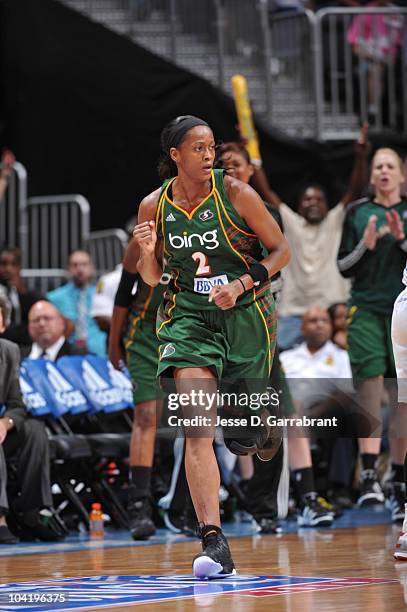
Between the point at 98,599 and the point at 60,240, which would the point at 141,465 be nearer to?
the point at 98,599

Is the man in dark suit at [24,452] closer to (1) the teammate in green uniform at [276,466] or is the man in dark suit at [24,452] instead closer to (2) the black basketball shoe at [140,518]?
(2) the black basketball shoe at [140,518]

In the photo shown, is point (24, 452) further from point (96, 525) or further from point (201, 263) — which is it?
point (201, 263)

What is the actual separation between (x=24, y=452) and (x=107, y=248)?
5.38 meters

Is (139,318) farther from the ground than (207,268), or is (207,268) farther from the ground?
(207,268)

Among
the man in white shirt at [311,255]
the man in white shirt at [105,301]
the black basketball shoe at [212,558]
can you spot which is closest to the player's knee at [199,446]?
the black basketball shoe at [212,558]

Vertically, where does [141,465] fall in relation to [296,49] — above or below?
below

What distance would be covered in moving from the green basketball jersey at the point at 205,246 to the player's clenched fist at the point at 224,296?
167 mm

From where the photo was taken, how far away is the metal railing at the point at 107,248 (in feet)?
41.5

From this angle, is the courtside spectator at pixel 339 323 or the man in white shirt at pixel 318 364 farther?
the courtside spectator at pixel 339 323

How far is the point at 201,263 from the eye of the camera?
5.48 metres

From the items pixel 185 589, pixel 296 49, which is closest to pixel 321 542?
pixel 185 589

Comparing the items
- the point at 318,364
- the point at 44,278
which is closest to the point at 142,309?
the point at 318,364

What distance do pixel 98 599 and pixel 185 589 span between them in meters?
0.43

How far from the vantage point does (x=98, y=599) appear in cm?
455
